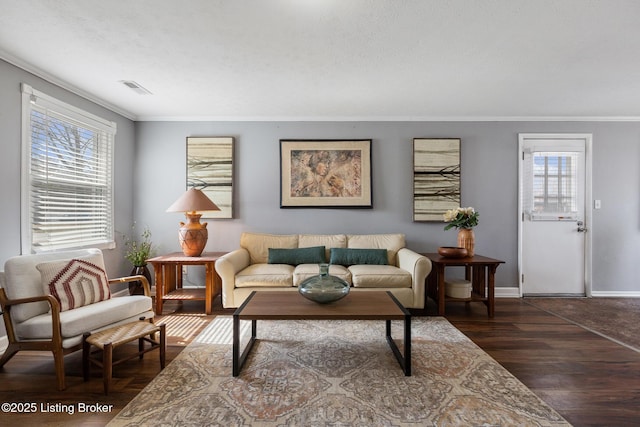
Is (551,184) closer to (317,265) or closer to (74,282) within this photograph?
(317,265)

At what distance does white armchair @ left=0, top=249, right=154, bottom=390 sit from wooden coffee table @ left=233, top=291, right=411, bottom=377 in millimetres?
995

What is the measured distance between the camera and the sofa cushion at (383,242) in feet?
12.8

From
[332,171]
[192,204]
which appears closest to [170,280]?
[192,204]

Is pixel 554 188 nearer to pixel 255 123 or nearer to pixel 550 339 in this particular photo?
pixel 550 339

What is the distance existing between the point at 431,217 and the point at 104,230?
4.13m

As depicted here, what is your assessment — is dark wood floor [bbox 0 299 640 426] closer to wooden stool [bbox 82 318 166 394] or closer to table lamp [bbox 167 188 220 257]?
wooden stool [bbox 82 318 166 394]

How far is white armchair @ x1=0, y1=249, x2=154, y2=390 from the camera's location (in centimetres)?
203

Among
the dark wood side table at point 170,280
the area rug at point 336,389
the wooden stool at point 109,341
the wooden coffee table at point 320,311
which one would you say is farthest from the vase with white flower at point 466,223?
the wooden stool at point 109,341

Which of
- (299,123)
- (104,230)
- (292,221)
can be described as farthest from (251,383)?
(299,123)

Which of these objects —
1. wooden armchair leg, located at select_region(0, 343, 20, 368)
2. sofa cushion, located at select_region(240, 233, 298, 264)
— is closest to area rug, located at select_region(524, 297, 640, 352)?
sofa cushion, located at select_region(240, 233, 298, 264)

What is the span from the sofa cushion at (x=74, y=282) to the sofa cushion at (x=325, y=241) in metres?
2.13

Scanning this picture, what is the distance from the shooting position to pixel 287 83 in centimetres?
312

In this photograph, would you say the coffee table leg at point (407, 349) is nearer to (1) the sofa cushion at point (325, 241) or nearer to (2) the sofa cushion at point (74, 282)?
(1) the sofa cushion at point (325, 241)

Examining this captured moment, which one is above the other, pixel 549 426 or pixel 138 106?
pixel 138 106
